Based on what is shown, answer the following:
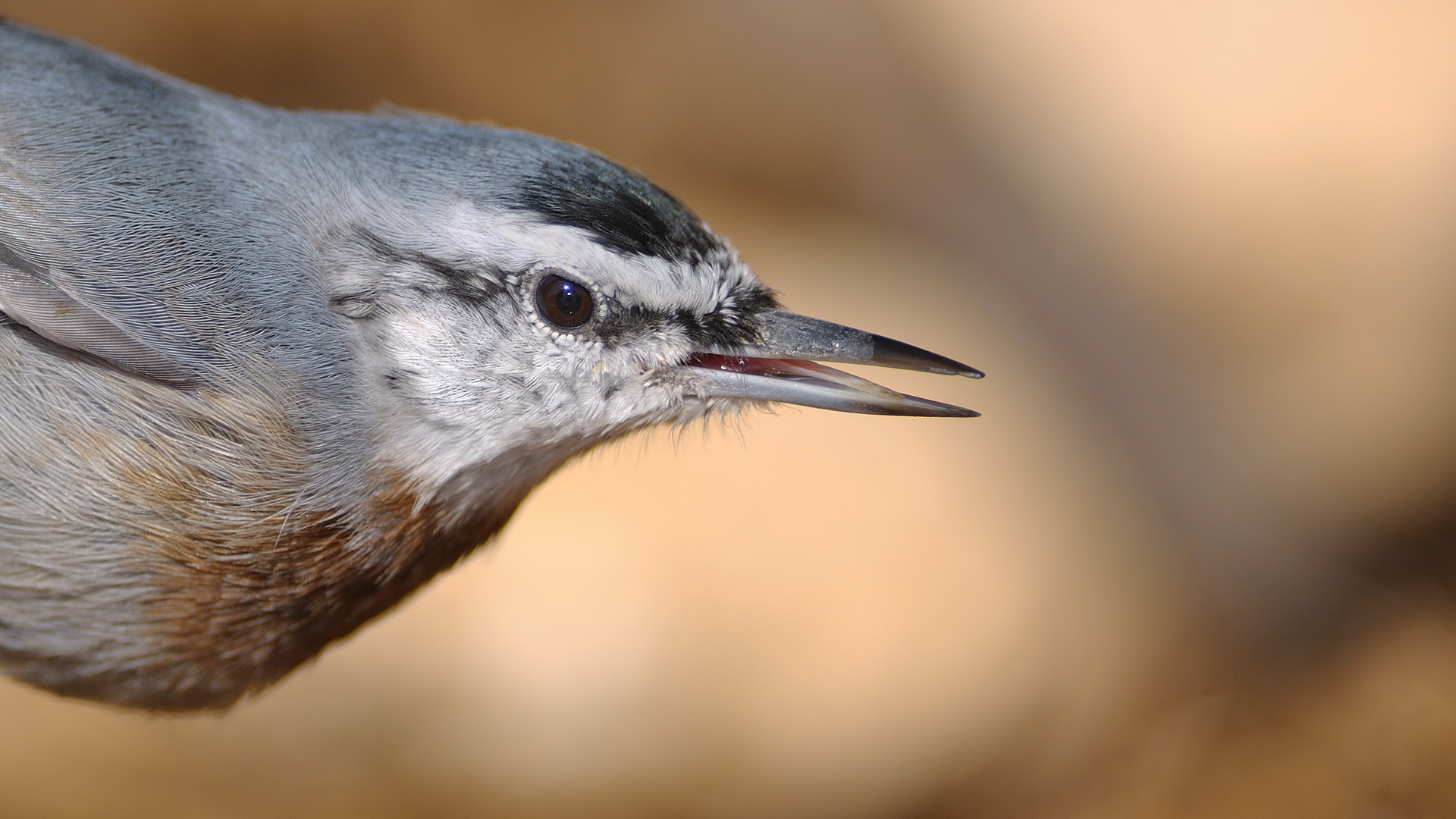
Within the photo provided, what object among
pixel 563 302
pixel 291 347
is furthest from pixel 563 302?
pixel 291 347

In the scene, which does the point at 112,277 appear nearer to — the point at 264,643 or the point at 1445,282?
the point at 264,643

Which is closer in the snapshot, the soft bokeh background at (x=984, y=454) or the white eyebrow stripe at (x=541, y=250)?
the white eyebrow stripe at (x=541, y=250)

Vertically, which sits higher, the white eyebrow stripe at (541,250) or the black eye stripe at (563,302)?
the white eyebrow stripe at (541,250)

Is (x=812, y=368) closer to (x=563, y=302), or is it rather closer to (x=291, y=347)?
(x=563, y=302)

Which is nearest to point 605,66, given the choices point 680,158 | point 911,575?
point 680,158

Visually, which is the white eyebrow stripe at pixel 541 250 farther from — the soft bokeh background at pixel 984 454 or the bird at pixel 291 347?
the soft bokeh background at pixel 984 454

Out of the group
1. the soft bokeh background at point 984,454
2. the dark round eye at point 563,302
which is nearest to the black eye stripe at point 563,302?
the dark round eye at point 563,302

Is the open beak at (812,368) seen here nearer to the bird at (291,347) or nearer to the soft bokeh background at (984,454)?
the bird at (291,347)
